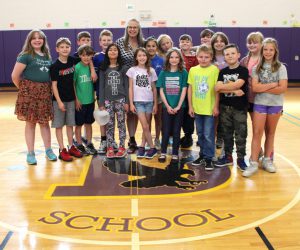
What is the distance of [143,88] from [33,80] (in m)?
1.35

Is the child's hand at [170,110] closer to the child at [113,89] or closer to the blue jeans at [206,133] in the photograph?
the blue jeans at [206,133]

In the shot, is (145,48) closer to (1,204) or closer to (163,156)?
(163,156)

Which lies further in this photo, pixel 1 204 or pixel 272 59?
pixel 272 59

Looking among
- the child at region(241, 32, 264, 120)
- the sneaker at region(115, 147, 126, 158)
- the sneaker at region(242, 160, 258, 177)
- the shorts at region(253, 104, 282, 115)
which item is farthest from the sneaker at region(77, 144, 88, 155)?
the shorts at region(253, 104, 282, 115)

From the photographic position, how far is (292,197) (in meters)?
3.65

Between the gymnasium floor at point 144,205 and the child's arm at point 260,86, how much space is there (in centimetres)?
98

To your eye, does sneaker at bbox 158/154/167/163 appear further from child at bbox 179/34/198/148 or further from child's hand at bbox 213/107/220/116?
child's hand at bbox 213/107/220/116

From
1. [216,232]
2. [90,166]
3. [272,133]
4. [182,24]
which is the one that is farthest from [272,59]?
[182,24]

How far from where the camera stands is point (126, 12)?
12727mm

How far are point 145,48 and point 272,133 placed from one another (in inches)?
76.1

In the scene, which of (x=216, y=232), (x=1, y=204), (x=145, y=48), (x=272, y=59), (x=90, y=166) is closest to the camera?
(x=216, y=232)

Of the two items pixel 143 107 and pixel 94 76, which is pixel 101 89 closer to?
pixel 94 76

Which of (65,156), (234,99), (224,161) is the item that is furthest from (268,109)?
(65,156)

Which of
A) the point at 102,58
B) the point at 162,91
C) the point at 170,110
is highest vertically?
the point at 102,58
